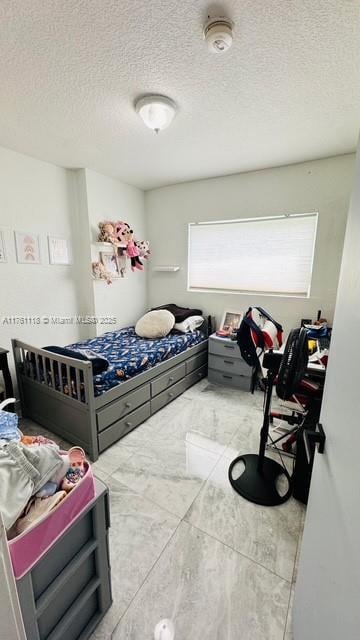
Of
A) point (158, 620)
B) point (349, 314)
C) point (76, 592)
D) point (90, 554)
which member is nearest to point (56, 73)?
point (349, 314)

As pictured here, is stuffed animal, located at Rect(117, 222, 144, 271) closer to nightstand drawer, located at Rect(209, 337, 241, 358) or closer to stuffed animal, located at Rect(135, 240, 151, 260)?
stuffed animal, located at Rect(135, 240, 151, 260)

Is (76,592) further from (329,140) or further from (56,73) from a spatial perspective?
(329,140)

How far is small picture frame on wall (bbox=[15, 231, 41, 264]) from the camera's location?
2.54m

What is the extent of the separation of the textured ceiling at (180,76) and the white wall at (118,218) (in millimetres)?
639

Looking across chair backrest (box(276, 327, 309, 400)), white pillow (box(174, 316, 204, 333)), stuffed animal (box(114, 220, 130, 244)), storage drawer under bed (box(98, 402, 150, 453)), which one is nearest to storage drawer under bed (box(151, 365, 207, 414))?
storage drawer under bed (box(98, 402, 150, 453))

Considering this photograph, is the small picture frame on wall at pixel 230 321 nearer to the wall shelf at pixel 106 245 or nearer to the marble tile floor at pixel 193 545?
the marble tile floor at pixel 193 545

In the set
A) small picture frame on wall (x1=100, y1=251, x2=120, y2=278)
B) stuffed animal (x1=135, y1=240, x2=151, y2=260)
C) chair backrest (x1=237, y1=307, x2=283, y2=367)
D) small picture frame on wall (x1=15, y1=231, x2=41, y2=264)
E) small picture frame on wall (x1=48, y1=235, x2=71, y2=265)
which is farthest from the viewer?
stuffed animal (x1=135, y1=240, x2=151, y2=260)

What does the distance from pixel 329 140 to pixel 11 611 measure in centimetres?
319

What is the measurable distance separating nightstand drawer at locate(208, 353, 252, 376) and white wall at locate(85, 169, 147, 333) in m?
1.38

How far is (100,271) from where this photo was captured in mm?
3152

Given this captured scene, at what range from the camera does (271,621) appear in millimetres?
1092

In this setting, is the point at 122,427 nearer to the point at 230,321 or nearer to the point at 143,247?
the point at 230,321

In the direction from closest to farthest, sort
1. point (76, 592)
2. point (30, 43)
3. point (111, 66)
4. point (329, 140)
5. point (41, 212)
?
point (76, 592)
point (30, 43)
point (111, 66)
point (329, 140)
point (41, 212)

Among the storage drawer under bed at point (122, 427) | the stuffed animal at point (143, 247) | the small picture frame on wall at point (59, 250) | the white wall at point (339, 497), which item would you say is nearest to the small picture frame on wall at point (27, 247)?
the small picture frame on wall at point (59, 250)
